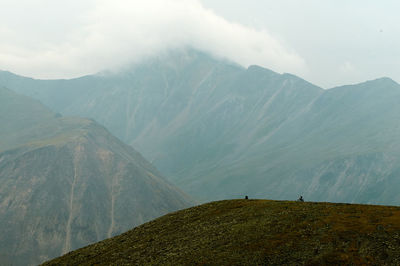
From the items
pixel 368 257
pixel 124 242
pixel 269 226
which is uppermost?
pixel 124 242

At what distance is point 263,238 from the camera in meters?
72.0

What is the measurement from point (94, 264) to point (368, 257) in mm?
47225

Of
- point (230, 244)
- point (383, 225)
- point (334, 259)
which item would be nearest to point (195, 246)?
point (230, 244)

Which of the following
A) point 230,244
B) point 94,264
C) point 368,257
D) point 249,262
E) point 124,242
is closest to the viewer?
point 368,257

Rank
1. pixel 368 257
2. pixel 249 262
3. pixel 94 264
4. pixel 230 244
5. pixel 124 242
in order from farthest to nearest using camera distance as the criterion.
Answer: pixel 124 242
pixel 94 264
pixel 230 244
pixel 249 262
pixel 368 257

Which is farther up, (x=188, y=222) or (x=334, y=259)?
(x=188, y=222)

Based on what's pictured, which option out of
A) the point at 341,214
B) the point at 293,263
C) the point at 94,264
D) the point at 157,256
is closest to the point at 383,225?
the point at 341,214

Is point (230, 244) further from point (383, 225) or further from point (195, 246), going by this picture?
point (383, 225)

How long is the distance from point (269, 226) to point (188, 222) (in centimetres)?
2260

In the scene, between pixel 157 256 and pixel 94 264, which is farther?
pixel 94 264

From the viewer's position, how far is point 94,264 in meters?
82.1

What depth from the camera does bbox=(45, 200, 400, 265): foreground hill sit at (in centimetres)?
6275

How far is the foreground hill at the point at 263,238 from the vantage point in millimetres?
62750

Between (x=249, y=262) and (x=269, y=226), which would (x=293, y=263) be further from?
(x=269, y=226)
